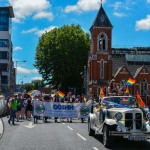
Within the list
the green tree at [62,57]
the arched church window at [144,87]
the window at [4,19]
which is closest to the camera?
the green tree at [62,57]

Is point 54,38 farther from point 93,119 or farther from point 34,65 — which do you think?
point 93,119

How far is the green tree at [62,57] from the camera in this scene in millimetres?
70812

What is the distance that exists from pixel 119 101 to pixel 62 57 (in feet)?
187

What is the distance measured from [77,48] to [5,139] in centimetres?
5921

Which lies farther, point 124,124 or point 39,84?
point 39,84

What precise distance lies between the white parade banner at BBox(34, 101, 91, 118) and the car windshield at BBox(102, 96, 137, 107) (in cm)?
1148

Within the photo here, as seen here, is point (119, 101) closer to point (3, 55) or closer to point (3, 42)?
point (3, 42)

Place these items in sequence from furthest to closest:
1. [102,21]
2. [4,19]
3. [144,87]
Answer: [4,19]
[144,87]
[102,21]

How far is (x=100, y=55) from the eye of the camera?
7325 cm

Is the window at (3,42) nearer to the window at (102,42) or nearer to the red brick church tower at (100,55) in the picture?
the red brick church tower at (100,55)

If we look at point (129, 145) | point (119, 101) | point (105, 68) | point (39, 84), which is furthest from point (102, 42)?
point (129, 145)

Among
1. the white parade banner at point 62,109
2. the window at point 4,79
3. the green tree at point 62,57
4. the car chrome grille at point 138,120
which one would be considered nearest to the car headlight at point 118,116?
the car chrome grille at point 138,120

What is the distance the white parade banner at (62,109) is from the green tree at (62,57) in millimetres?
42445

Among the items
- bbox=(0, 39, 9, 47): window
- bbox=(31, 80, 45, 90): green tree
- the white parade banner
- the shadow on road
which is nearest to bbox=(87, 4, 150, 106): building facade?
bbox=(31, 80, 45, 90): green tree
